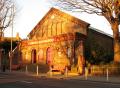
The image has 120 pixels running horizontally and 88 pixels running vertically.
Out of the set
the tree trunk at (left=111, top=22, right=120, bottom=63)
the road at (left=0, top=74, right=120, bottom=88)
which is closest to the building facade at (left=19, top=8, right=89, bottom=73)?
the tree trunk at (left=111, top=22, right=120, bottom=63)

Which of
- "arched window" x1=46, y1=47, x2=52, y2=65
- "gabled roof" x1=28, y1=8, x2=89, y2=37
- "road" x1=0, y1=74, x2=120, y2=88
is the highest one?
"gabled roof" x1=28, y1=8, x2=89, y2=37

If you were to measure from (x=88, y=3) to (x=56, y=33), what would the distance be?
16.9 meters

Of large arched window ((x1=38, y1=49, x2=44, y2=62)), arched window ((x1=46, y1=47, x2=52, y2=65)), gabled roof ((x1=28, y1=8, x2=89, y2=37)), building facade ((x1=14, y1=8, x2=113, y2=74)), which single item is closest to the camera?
building facade ((x1=14, y1=8, x2=113, y2=74))

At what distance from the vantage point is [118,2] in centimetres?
4288

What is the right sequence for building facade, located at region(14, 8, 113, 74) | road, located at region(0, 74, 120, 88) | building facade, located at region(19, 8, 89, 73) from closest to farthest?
road, located at region(0, 74, 120, 88) < building facade, located at region(14, 8, 113, 74) < building facade, located at region(19, 8, 89, 73)

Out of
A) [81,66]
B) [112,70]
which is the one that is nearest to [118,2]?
[112,70]

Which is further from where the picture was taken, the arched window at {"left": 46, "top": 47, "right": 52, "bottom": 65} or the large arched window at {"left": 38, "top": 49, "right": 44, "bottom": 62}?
the large arched window at {"left": 38, "top": 49, "right": 44, "bottom": 62}

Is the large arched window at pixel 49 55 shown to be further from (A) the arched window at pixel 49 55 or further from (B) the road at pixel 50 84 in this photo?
(B) the road at pixel 50 84

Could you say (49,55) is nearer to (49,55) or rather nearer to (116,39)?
(49,55)

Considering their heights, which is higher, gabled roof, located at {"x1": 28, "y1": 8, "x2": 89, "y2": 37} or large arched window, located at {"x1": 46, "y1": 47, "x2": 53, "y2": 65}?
gabled roof, located at {"x1": 28, "y1": 8, "x2": 89, "y2": 37}

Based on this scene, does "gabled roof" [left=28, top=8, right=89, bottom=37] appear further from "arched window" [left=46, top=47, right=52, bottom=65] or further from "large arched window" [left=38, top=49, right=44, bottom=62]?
"large arched window" [left=38, top=49, right=44, bottom=62]

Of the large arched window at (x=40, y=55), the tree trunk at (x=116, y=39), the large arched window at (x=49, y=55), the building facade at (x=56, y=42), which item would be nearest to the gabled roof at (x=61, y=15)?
the building facade at (x=56, y=42)

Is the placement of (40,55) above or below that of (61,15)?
below

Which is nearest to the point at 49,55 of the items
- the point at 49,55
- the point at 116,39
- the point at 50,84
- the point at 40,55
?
the point at 49,55
